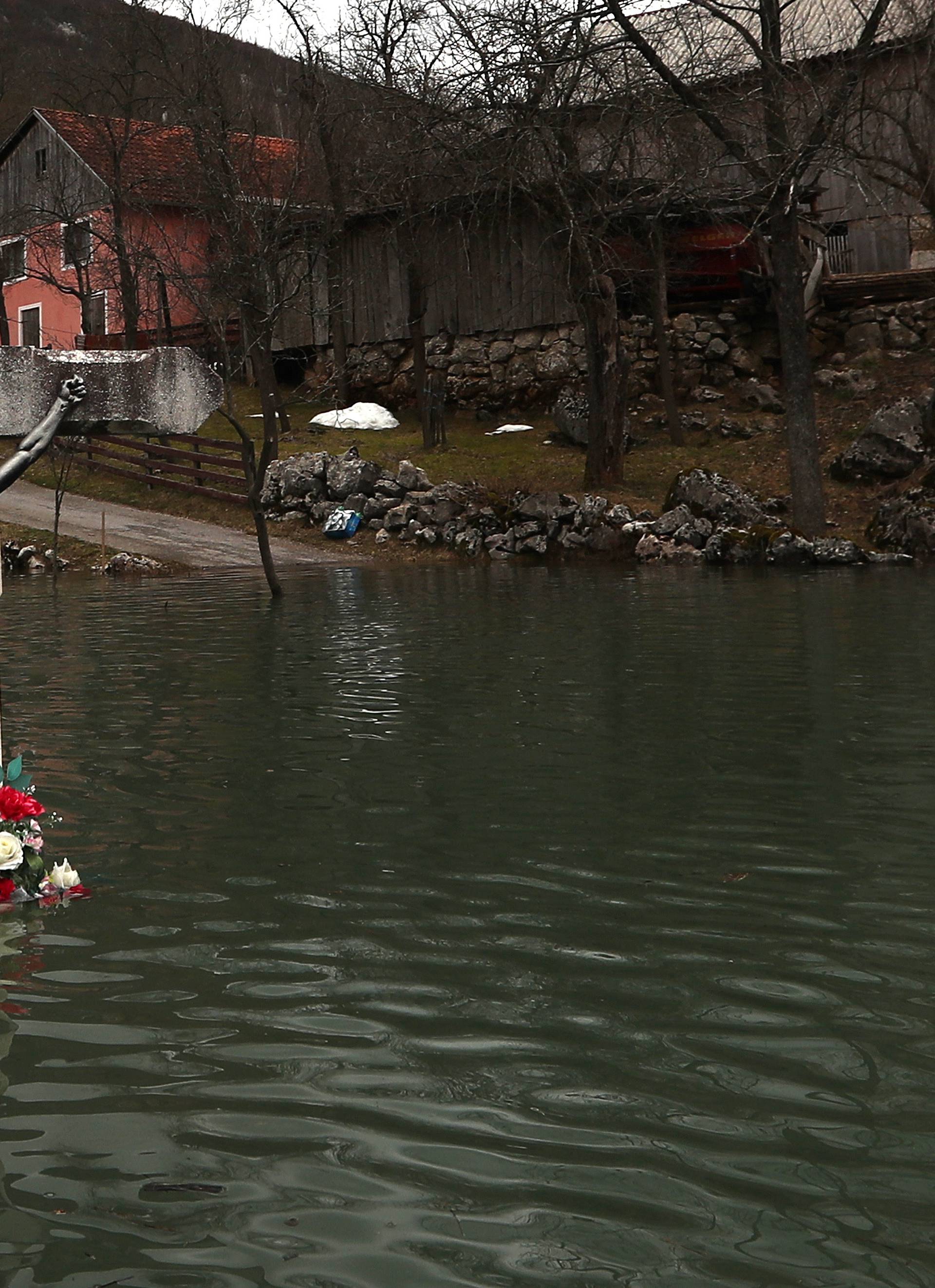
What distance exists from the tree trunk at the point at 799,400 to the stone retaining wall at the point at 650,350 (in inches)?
367

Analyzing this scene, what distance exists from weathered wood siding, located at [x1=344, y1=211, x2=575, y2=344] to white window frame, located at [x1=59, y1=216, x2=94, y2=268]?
26.1 ft

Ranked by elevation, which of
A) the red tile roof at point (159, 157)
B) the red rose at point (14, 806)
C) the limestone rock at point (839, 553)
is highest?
the red tile roof at point (159, 157)

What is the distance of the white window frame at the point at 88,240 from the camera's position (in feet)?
143

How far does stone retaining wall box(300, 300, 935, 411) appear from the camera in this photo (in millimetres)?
35031

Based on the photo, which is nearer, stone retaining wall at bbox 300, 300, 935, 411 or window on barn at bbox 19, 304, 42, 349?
stone retaining wall at bbox 300, 300, 935, 411

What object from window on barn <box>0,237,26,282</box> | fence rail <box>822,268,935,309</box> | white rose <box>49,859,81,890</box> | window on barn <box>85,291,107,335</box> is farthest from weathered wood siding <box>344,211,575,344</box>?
white rose <box>49,859,81,890</box>

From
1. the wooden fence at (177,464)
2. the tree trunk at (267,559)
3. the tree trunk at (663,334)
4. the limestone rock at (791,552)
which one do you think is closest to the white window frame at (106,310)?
the wooden fence at (177,464)

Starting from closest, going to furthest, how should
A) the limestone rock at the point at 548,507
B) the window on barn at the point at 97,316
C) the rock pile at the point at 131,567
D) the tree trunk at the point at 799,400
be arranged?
the tree trunk at the point at 799,400 < the rock pile at the point at 131,567 < the limestone rock at the point at 548,507 < the window on barn at the point at 97,316

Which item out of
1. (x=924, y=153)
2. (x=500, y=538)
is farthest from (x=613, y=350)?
(x=924, y=153)

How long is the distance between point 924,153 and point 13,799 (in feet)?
92.7

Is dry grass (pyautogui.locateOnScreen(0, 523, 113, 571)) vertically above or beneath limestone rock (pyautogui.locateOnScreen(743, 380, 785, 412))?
beneath

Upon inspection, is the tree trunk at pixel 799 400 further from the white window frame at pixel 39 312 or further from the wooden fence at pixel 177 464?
the white window frame at pixel 39 312

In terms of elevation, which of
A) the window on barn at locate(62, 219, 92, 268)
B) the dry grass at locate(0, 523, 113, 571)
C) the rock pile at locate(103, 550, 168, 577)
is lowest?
the rock pile at locate(103, 550, 168, 577)

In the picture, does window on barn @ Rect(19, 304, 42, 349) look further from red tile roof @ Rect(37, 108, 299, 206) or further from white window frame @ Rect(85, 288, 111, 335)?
red tile roof @ Rect(37, 108, 299, 206)
